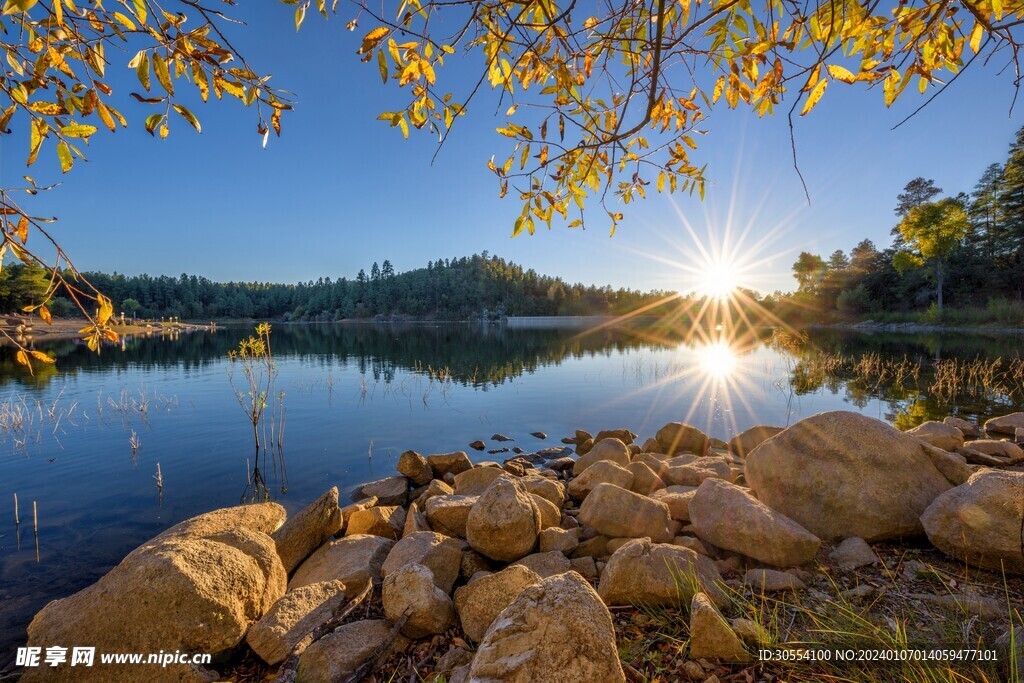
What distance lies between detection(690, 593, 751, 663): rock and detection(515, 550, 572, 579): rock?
5.02 feet

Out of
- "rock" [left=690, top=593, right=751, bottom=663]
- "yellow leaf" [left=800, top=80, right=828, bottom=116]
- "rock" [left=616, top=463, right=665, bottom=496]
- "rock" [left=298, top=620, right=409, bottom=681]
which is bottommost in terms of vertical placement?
"rock" [left=298, top=620, right=409, bottom=681]

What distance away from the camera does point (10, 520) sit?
22.2 ft

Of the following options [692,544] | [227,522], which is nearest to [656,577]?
[692,544]

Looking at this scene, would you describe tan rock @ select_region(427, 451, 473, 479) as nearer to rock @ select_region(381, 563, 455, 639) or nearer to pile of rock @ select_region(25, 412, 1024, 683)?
pile of rock @ select_region(25, 412, 1024, 683)

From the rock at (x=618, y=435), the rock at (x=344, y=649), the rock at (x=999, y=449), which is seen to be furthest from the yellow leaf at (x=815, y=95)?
the rock at (x=618, y=435)

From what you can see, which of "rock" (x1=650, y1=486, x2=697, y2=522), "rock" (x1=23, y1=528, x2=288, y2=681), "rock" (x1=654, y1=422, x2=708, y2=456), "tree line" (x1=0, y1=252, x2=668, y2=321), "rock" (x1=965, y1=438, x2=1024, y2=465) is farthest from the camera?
"tree line" (x1=0, y1=252, x2=668, y2=321)

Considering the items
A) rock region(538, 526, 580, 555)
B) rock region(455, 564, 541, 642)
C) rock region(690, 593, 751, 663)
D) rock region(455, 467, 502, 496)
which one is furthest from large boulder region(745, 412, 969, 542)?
rock region(455, 467, 502, 496)

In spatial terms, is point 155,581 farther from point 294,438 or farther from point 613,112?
point 294,438

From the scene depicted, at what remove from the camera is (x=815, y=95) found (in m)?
2.04

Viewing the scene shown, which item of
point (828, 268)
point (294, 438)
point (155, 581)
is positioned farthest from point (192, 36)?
point (828, 268)

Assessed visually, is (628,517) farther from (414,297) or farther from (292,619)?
(414,297)

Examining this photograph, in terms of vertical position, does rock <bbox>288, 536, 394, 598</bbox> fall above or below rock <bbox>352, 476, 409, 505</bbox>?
above

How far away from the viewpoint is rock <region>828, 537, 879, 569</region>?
3568 mm

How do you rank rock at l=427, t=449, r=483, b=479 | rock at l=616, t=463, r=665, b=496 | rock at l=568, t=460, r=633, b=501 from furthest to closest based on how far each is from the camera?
1. rock at l=427, t=449, r=483, b=479
2. rock at l=616, t=463, r=665, b=496
3. rock at l=568, t=460, r=633, b=501
